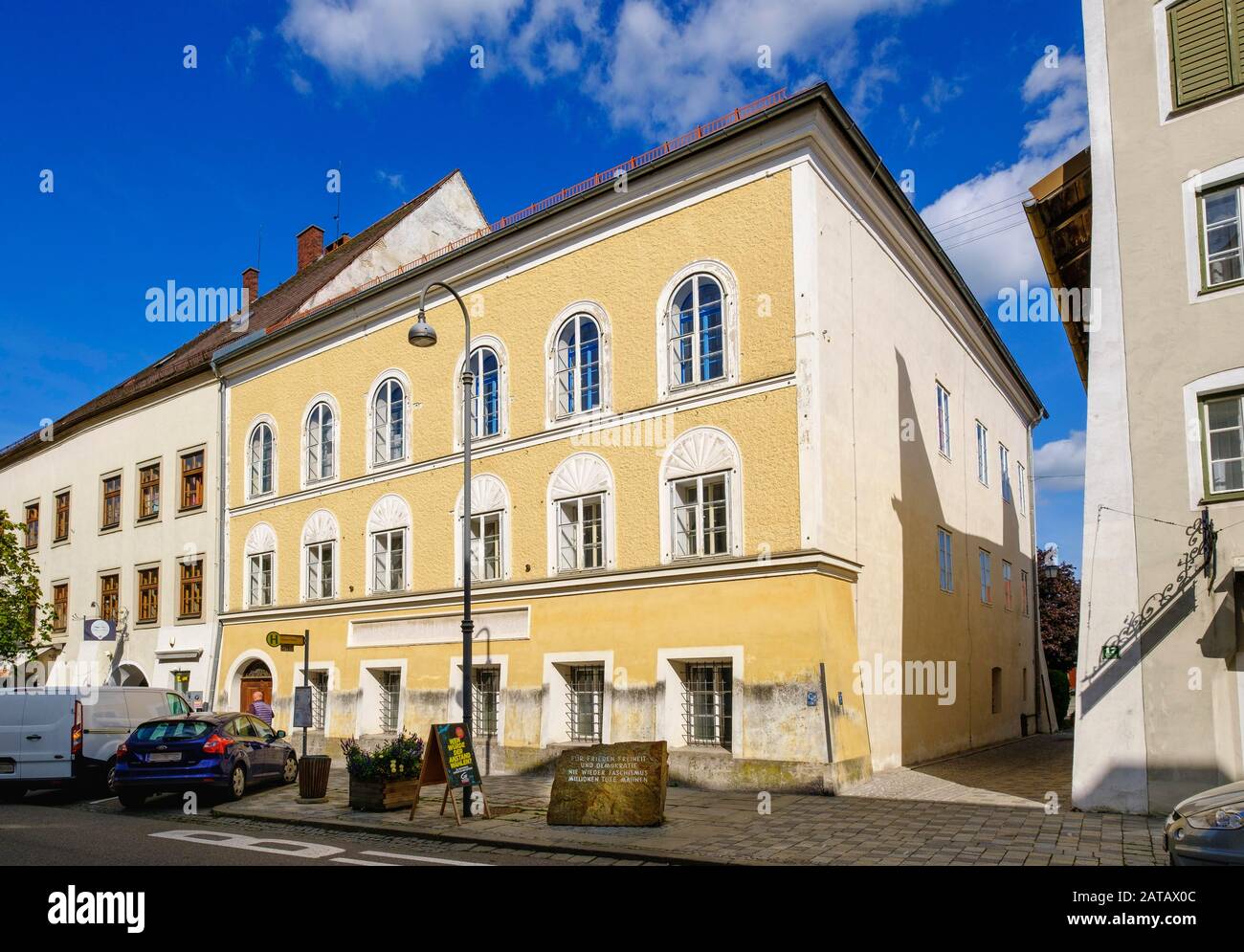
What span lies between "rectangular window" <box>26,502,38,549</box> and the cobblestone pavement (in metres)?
25.8

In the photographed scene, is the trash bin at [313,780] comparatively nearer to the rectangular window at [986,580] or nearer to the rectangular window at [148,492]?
the rectangular window at [986,580]

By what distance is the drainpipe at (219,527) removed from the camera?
94.4 ft

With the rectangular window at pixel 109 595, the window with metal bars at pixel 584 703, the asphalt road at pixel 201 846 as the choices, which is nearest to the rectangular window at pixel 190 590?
the rectangular window at pixel 109 595

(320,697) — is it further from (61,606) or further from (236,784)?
(61,606)

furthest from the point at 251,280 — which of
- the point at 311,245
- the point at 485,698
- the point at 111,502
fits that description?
the point at 485,698

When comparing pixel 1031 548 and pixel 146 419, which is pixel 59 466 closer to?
pixel 146 419

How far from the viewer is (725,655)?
17141 mm

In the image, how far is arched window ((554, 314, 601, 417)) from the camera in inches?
808

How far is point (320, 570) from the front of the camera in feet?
85.8

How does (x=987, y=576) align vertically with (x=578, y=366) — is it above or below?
below

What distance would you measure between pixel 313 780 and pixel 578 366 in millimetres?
9280

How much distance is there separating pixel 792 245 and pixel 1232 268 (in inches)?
261

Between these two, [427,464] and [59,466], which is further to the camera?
[59,466]
